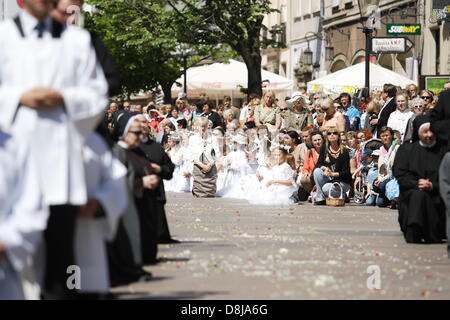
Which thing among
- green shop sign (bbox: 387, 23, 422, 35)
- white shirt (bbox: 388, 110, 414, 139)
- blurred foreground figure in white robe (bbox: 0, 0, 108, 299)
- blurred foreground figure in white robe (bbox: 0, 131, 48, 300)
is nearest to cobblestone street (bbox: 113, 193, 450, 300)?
blurred foreground figure in white robe (bbox: 0, 0, 108, 299)

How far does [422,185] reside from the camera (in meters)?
15.6

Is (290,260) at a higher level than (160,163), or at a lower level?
lower

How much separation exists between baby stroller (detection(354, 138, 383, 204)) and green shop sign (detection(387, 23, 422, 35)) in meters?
10.0

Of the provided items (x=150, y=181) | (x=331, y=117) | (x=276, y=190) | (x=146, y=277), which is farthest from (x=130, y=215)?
(x=331, y=117)

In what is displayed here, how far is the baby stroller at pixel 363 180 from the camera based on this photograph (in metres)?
23.5

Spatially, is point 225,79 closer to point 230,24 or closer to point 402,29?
Answer: point 230,24

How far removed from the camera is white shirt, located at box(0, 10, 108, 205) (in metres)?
6.66

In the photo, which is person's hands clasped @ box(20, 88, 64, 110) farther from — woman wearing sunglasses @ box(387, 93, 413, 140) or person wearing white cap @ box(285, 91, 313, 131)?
person wearing white cap @ box(285, 91, 313, 131)

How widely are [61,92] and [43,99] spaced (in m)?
0.11
